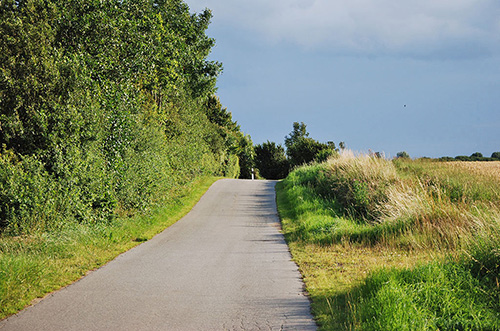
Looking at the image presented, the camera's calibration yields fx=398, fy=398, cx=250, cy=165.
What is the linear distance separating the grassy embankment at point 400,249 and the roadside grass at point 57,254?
4486mm

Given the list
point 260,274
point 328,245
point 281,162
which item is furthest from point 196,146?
point 281,162

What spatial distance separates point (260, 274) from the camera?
317 inches

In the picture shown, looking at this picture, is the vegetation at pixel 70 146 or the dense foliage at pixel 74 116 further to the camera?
the dense foliage at pixel 74 116

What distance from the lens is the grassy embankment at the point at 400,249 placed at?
16.4 ft

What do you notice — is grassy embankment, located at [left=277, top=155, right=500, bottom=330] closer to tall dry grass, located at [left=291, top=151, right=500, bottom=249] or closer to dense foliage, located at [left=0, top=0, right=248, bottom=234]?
tall dry grass, located at [left=291, top=151, right=500, bottom=249]

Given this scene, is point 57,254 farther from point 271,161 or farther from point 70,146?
point 271,161

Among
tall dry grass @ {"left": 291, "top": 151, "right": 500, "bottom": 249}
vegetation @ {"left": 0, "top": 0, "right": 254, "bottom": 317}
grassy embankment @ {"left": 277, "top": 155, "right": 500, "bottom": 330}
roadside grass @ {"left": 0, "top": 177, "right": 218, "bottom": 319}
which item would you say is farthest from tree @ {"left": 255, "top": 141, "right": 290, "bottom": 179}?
roadside grass @ {"left": 0, "top": 177, "right": 218, "bottom": 319}

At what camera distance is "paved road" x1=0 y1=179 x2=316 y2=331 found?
17.3 ft

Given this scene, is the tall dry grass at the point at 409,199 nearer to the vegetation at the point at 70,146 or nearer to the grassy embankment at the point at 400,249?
the grassy embankment at the point at 400,249

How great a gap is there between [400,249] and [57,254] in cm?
794

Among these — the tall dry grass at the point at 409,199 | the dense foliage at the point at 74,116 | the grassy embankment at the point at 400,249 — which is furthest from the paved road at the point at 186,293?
the tall dry grass at the point at 409,199

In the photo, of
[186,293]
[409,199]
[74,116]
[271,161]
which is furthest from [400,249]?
[271,161]

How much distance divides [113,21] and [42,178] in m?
6.50

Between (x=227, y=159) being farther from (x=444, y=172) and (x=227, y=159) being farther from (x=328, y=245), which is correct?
(x=328, y=245)
